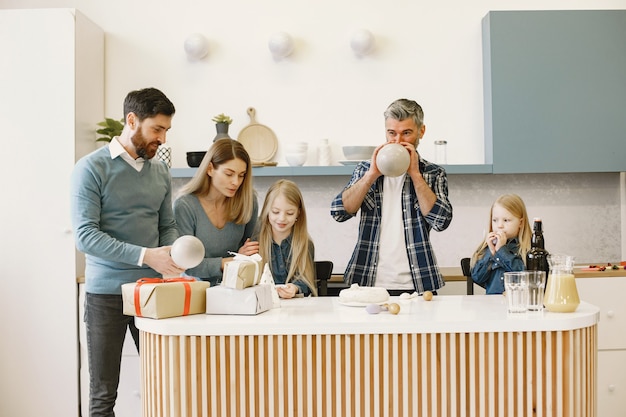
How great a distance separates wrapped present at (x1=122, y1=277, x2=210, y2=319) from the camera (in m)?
1.93

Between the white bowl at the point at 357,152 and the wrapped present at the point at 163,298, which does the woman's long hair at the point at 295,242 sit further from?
the white bowl at the point at 357,152

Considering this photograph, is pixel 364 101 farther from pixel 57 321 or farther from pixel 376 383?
pixel 376 383

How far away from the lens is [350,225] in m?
4.01

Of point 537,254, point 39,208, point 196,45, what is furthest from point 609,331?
point 39,208

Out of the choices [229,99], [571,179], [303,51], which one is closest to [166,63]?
[229,99]

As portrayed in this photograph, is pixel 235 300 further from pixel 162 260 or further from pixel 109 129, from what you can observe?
pixel 109 129

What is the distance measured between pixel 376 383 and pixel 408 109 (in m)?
1.04

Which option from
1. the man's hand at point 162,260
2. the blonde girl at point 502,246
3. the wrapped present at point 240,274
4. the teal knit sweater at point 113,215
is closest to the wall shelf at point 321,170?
the blonde girl at point 502,246

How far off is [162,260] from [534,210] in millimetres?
2377

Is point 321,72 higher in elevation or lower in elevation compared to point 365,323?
higher

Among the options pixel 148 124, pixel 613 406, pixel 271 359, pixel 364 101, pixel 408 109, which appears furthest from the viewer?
pixel 364 101

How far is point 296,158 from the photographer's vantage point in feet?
12.4

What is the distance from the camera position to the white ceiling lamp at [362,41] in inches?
151

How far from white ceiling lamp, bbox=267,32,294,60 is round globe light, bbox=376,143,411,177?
1.61 metres
